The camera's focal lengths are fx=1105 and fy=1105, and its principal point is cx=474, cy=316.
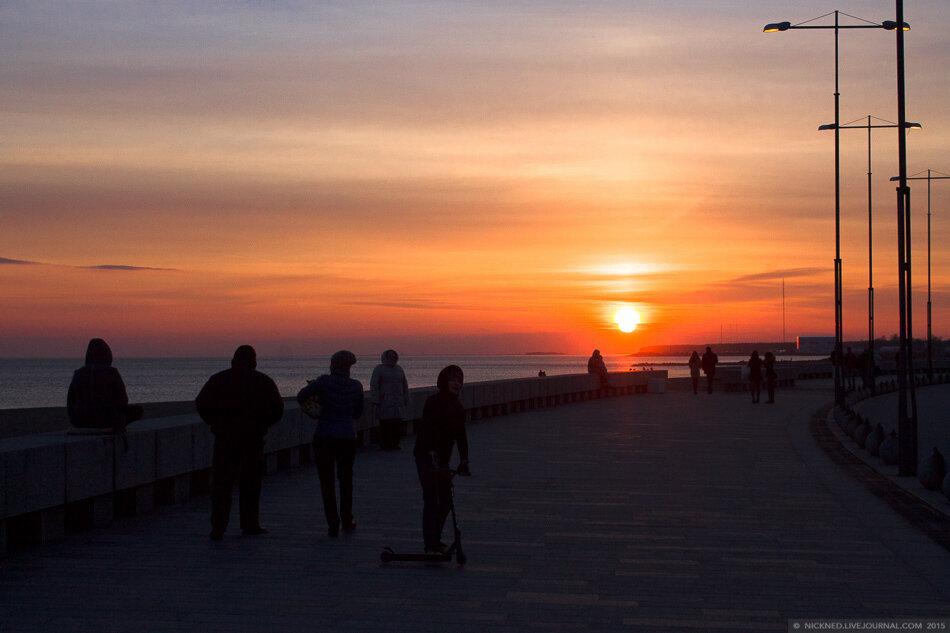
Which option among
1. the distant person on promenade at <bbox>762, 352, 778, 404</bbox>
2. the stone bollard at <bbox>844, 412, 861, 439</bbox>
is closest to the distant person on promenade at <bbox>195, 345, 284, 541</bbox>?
the stone bollard at <bbox>844, 412, 861, 439</bbox>

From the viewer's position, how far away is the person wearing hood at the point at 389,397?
18812 mm

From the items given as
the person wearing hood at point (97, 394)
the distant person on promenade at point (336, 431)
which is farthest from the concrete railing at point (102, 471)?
the distant person on promenade at point (336, 431)

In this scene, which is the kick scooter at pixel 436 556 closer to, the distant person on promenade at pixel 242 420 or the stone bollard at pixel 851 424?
the distant person on promenade at pixel 242 420

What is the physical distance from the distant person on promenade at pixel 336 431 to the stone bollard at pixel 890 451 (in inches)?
385

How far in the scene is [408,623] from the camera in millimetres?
7211

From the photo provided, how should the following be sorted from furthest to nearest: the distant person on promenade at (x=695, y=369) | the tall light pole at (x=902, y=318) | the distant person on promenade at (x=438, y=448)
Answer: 1. the distant person on promenade at (x=695, y=369)
2. the tall light pole at (x=902, y=318)
3. the distant person on promenade at (x=438, y=448)

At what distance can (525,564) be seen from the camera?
919cm

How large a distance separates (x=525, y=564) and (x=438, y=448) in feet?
3.95

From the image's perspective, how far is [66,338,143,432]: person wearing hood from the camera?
10.7 m

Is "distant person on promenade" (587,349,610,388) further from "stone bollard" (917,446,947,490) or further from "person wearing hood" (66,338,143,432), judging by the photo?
"person wearing hood" (66,338,143,432)

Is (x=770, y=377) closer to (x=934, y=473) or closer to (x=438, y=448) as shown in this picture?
(x=934, y=473)

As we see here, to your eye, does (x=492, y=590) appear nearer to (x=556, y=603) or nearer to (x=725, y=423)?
(x=556, y=603)

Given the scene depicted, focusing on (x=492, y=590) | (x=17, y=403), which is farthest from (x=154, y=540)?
(x=17, y=403)

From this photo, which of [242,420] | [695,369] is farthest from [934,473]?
[695,369]
